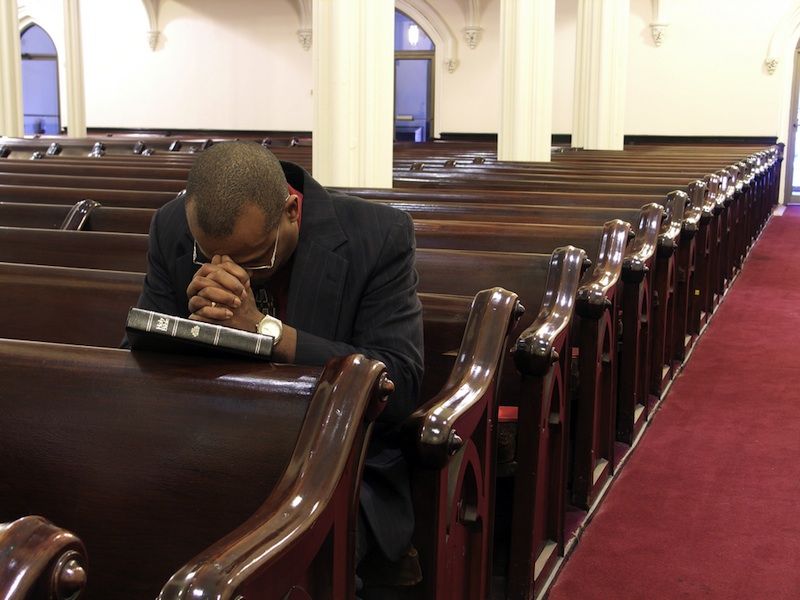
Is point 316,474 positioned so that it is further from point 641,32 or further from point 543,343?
point 641,32

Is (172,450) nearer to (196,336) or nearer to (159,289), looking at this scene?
(196,336)

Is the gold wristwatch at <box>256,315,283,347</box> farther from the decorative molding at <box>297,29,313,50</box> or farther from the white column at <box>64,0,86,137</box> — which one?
the decorative molding at <box>297,29,313,50</box>

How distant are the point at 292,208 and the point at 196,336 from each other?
397 mm

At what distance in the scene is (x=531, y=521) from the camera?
90.4 inches

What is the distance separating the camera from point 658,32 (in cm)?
1414

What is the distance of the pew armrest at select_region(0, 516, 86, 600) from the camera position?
0.84m

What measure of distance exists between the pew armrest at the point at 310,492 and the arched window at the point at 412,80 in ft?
48.8

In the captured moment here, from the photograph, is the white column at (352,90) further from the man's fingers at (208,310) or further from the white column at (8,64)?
the white column at (8,64)

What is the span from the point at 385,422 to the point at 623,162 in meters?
6.39

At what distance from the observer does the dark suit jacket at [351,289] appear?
1691 millimetres

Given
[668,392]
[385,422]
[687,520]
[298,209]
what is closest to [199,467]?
[385,422]

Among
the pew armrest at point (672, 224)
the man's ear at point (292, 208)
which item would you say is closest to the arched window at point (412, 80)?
the pew armrest at point (672, 224)

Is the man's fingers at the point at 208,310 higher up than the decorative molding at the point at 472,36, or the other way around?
the decorative molding at the point at 472,36

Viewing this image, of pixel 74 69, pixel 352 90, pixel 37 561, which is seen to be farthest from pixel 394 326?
pixel 74 69
